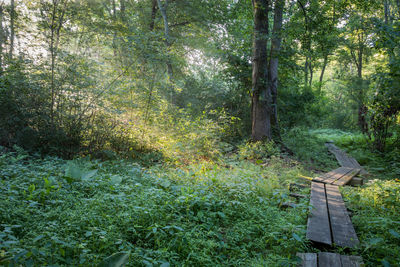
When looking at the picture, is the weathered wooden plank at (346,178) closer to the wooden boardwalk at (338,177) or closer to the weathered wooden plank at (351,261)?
the wooden boardwalk at (338,177)

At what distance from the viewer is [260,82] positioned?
854cm

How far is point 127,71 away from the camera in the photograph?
6.50 meters

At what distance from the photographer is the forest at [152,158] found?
8.28 ft

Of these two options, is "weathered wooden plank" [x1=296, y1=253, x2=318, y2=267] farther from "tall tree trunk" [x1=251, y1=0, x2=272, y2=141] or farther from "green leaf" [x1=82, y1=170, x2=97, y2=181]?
"tall tree trunk" [x1=251, y1=0, x2=272, y2=141]

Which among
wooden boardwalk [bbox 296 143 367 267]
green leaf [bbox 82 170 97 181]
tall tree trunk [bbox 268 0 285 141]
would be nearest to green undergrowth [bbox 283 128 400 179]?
tall tree trunk [bbox 268 0 285 141]

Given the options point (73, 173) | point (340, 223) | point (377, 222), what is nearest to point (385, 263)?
point (340, 223)

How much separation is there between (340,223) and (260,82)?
622 centimetres

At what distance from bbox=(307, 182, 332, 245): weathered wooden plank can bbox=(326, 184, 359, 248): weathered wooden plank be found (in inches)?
2.8

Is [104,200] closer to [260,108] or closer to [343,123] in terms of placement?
[260,108]

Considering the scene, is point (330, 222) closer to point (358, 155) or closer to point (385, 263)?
point (385, 263)

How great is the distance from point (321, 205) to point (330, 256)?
1455mm

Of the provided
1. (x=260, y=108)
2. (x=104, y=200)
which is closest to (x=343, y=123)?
(x=260, y=108)

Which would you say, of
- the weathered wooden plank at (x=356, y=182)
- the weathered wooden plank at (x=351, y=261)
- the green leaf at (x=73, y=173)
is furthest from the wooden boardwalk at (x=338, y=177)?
the green leaf at (x=73, y=173)

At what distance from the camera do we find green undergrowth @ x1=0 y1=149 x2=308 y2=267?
7.13ft
